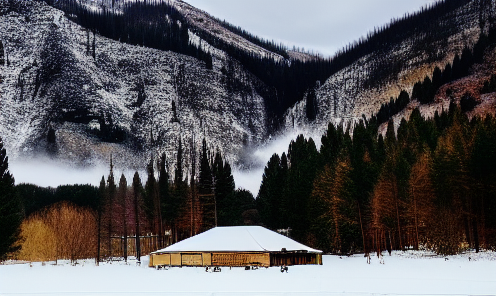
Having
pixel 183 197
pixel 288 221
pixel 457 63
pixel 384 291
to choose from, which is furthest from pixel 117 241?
pixel 457 63

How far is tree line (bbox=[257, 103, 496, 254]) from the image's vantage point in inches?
2027

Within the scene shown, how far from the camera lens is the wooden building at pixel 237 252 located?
168 ft

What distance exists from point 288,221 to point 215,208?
39.0 ft

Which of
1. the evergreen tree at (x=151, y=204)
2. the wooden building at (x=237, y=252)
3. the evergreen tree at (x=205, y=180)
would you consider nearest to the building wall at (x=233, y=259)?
the wooden building at (x=237, y=252)

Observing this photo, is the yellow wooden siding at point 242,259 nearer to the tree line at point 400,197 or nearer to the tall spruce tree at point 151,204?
the tree line at point 400,197

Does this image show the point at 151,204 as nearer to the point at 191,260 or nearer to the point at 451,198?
the point at 191,260

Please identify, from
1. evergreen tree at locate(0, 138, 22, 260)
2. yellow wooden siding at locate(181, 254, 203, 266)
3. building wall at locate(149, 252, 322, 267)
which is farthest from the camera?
evergreen tree at locate(0, 138, 22, 260)

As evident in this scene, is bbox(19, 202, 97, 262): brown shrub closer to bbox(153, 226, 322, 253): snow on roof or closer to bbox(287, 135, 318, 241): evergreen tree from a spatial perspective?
bbox(153, 226, 322, 253): snow on roof

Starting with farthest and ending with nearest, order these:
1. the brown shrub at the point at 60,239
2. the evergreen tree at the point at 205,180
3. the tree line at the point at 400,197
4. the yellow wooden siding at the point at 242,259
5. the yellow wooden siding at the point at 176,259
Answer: the evergreen tree at the point at 205,180
the brown shrub at the point at 60,239
the yellow wooden siding at the point at 176,259
the tree line at the point at 400,197
the yellow wooden siding at the point at 242,259

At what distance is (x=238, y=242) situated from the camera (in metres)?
53.9

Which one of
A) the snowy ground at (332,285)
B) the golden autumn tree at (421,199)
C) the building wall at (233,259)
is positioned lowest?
the snowy ground at (332,285)

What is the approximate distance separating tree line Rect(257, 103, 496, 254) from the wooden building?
33.9 feet

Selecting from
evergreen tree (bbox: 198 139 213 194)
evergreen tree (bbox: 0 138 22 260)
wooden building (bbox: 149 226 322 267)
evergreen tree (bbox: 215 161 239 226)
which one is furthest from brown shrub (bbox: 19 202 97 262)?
wooden building (bbox: 149 226 322 267)

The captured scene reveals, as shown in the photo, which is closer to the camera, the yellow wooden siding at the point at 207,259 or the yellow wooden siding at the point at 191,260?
the yellow wooden siding at the point at 207,259
